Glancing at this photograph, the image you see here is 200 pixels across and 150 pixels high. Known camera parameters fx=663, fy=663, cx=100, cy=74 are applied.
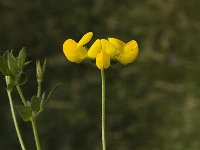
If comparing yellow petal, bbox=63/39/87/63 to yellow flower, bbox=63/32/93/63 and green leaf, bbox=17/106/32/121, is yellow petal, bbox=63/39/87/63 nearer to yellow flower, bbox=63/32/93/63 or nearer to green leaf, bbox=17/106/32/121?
yellow flower, bbox=63/32/93/63

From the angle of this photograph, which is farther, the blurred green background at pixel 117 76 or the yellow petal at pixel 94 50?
the blurred green background at pixel 117 76

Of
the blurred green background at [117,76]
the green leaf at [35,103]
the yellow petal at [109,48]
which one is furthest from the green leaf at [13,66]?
the blurred green background at [117,76]

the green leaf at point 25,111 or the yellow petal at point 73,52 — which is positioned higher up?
the yellow petal at point 73,52

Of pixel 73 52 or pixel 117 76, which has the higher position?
pixel 73 52

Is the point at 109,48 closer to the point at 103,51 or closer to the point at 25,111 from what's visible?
the point at 103,51

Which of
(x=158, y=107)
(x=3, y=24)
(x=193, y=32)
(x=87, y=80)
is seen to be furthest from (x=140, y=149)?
(x=3, y=24)

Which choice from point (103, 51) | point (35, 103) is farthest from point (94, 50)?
point (35, 103)

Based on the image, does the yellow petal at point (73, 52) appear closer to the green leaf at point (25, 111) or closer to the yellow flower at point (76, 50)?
the yellow flower at point (76, 50)

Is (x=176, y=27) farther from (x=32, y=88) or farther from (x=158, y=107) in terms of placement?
(x=32, y=88)
